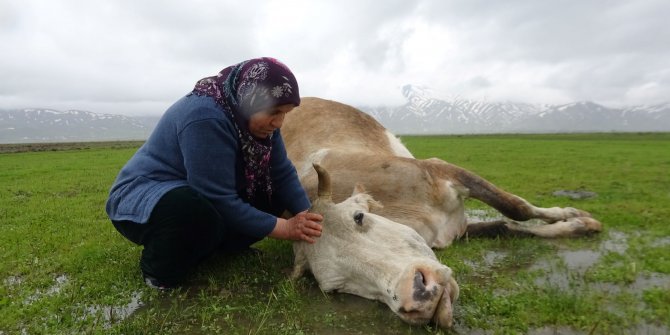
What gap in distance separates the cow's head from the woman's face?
0.62 metres

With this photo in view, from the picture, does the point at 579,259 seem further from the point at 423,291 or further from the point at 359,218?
the point at 423,291

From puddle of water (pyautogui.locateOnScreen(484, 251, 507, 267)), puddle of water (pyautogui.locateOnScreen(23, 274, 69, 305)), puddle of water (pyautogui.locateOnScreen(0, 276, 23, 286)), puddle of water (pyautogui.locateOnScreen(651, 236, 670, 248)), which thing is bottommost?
puddle of water (pyautogui.locateOnScreen(0, 276, 23, 286))

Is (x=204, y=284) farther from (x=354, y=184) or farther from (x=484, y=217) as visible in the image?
(x=484, y=217)

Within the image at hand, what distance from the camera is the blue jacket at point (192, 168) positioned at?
4027 millimetres

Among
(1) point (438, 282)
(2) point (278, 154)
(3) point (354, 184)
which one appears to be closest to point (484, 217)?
(3) point (354, 184)

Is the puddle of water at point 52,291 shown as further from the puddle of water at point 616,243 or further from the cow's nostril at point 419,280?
the puddle of water at point 616,243

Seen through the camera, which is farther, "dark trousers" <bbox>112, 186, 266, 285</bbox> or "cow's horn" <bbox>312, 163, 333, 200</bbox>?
"cow's horn" <bbox>312, 163, 333, 200</bbox>

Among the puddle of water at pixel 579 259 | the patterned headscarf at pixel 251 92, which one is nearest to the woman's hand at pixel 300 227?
the patterned headscarf at pixel 251 92

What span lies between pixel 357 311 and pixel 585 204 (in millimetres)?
6475

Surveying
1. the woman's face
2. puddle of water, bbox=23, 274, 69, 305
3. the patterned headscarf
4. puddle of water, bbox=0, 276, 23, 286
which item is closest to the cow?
the patterned headscarf

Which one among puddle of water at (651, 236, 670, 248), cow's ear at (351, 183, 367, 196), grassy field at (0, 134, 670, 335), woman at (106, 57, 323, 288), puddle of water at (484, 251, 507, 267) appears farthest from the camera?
puddle of water at (651, 236, 670, 248)

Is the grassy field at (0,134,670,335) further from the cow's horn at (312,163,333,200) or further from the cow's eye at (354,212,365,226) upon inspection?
the cow's horn at (312,163,333,200)

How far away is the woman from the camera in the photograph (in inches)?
161

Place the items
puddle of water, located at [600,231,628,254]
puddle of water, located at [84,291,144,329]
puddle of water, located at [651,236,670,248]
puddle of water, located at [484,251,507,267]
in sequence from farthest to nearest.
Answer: puddle of water, located at [651,236,670,248], puddle of water, located at [600,231,628,254], puddle of water, located at [484,251,507,267], puddle of water, located at [84,291,144,329]
